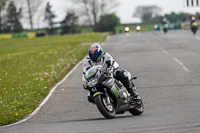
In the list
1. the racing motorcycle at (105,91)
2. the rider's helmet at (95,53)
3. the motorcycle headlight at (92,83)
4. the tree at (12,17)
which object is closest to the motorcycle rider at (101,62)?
the rider's helmet at (95,53)

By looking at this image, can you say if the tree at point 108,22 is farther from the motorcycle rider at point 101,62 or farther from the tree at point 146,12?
the motorcycle rider at point 101,62

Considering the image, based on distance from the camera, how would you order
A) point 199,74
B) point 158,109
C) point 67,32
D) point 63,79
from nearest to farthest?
point 158,109 < point 199,74 < point 63,79 < point 67,32

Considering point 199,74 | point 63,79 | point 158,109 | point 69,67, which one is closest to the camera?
point 158,109

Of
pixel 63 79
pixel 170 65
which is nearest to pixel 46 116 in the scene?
pixel 63 79

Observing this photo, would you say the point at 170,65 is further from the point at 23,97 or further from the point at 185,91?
the point at 23,97

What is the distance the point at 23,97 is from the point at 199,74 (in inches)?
281

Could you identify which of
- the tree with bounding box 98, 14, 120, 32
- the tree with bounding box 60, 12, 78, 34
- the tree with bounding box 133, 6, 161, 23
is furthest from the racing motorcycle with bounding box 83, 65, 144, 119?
the tree with bounding box 133, 6, 161, 23

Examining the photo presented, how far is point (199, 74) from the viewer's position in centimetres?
1758

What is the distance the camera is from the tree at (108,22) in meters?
100

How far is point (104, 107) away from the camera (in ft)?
30.0

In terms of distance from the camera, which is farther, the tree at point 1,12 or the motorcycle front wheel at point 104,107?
the tree at point 1,12

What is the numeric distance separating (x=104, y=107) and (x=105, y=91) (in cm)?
35

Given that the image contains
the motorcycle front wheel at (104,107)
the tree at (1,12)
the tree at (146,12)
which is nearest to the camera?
the motorcycle front wheel at (104,107)

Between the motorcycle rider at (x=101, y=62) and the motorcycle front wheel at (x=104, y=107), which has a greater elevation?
the motorcycle rider at (x=101, y=62)
